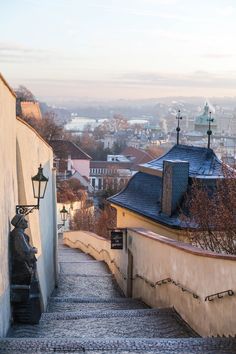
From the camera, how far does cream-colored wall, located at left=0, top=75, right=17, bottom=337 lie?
8.01 m

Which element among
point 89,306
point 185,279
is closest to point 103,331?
point 185,279

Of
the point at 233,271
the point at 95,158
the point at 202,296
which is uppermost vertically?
the point at 233,271

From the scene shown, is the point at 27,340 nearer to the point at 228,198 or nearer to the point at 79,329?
the point at 79,329

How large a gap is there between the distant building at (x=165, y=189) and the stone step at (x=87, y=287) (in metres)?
1.93

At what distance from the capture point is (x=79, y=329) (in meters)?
9.05

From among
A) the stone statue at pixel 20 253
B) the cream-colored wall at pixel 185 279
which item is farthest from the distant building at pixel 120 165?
the stone statue at pixel 20 253

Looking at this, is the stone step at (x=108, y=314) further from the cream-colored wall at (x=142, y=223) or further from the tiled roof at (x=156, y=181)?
the tiled roof at (x=156, y=181)

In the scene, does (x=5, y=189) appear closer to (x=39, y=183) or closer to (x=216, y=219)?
(x=39, y=183)

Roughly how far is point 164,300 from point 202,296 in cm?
256

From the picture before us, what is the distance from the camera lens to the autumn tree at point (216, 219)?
12.6 m

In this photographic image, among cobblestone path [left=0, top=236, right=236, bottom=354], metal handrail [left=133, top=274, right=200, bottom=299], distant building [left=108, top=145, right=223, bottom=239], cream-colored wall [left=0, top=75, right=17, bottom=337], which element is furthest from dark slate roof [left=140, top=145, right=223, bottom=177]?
cream-colored wall [left=0, top=75, right=17, bottom=337]

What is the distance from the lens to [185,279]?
9812 millimetres

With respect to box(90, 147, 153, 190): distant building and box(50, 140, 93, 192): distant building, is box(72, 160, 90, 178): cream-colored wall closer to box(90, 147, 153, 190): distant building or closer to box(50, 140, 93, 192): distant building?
box(50, 140, 93, 192): distant building

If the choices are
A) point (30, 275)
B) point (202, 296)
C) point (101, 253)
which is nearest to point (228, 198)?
point (202, 296)
